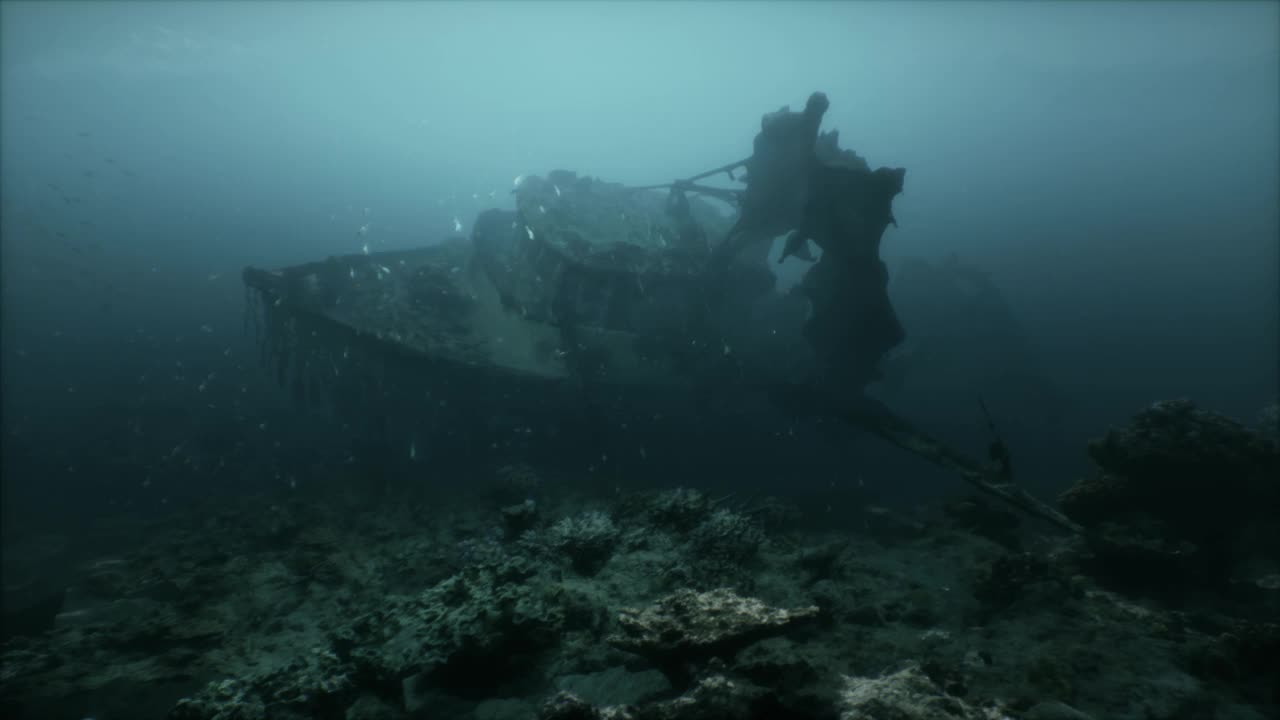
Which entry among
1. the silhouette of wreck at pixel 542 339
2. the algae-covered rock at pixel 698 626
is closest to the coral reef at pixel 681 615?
the algae-covered rock at pixel 698 626

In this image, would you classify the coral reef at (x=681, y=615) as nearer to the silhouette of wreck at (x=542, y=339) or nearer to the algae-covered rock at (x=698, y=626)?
the algae-covered rock at (x=698, y=626)

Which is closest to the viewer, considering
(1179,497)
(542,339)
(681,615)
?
(681,615)

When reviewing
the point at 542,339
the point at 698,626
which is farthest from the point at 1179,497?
the point at 542,339

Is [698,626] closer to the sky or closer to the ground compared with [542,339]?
closer to the ground

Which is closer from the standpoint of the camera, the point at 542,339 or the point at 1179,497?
the point at 1179,497

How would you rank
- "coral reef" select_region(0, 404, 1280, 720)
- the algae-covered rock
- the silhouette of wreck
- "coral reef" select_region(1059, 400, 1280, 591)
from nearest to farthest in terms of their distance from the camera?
the algae-covered rock, "coral reef" select_region(0, 404, 1280, 720), "coral reef" select_region(1059, 400, 1280, 591), the silhouette of wreck

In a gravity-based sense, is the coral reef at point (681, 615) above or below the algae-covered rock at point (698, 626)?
below

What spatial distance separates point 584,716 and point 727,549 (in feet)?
11.1

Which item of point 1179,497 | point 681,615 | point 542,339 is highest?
point 542,339

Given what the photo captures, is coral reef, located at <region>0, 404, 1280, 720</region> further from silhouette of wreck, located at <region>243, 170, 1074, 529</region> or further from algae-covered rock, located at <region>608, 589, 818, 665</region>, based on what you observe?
silhouette of wreck, located at <region>243, 170, 1074, 529</region>

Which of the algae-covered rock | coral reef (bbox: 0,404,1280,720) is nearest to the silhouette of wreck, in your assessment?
coral reef (bbox: 0,404,1280,720)

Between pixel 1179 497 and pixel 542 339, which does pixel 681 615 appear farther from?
pixel 1179 497

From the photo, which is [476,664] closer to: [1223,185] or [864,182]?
[864,182]

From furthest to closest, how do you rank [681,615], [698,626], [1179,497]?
[1179,497] < [681,615] < [698,626]
